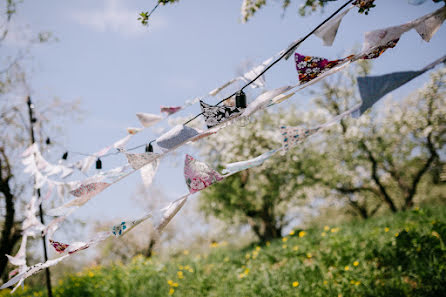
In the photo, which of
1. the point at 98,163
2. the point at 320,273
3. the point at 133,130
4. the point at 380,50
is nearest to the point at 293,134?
the point at 380,50

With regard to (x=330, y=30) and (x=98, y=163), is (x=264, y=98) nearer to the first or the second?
(x=330, y=30)

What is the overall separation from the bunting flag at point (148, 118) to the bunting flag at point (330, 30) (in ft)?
5.59

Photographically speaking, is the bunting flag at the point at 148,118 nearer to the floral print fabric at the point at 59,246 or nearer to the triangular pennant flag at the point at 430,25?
the floral print fabric at the point at 59,246

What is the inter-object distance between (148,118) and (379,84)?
2.07 metres

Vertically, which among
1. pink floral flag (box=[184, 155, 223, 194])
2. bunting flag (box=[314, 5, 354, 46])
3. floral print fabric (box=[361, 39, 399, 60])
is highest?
bunting flag (box=[314, 5, 354, 46])

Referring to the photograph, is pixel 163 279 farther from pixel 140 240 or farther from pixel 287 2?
pixel 140 240

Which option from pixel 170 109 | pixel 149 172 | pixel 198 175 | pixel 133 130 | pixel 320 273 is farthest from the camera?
pixel 320 273

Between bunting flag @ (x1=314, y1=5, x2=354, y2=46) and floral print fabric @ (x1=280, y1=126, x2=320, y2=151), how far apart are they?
67 centimetres

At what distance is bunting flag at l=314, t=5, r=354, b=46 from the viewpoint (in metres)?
1.53

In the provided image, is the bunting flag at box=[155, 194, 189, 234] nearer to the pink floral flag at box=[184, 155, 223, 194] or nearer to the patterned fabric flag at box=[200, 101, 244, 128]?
the pink floral flag at box=[184, 155, 223, 194]

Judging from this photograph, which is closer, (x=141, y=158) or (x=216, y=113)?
(x=216, y=113)

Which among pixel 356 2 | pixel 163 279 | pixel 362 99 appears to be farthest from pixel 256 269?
pixel 356 2

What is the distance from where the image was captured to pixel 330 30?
1536mm

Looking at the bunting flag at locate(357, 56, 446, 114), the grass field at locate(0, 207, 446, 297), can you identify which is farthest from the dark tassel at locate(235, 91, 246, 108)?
the grass field at locate(0, 207, 446, 297)
